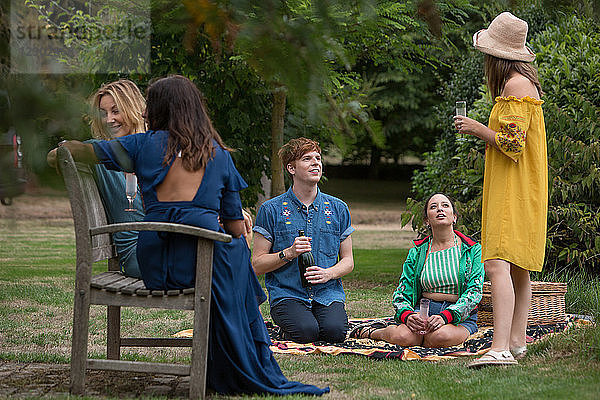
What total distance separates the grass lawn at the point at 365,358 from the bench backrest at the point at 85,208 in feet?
0.91

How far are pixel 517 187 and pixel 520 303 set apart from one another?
68 centimetres

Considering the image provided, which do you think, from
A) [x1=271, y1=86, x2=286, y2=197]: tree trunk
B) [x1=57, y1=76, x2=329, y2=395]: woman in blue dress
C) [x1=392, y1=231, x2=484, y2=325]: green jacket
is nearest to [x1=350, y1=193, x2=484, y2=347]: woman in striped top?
[x1=392, y1=231, x2=484, y2=325]: green jacket

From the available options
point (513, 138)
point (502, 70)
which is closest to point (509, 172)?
point (513, 138)

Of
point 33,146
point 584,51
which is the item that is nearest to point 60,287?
point 584,51

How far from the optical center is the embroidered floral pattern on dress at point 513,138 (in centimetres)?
418

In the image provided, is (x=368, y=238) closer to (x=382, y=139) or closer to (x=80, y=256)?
(x=80, y=256)

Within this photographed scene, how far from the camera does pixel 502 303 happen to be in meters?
4.22

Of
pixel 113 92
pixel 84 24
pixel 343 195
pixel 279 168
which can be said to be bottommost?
pixel 343 195

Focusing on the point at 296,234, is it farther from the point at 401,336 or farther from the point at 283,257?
the point at 401,336

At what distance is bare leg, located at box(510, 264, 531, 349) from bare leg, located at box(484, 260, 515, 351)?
0.22 m

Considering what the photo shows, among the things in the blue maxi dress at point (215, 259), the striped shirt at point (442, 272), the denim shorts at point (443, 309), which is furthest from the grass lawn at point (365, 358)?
the striped shirt at point (442, 272)

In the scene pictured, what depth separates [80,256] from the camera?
11.4 feet

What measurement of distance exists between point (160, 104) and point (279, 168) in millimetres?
4780

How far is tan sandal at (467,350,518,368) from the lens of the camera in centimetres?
417
